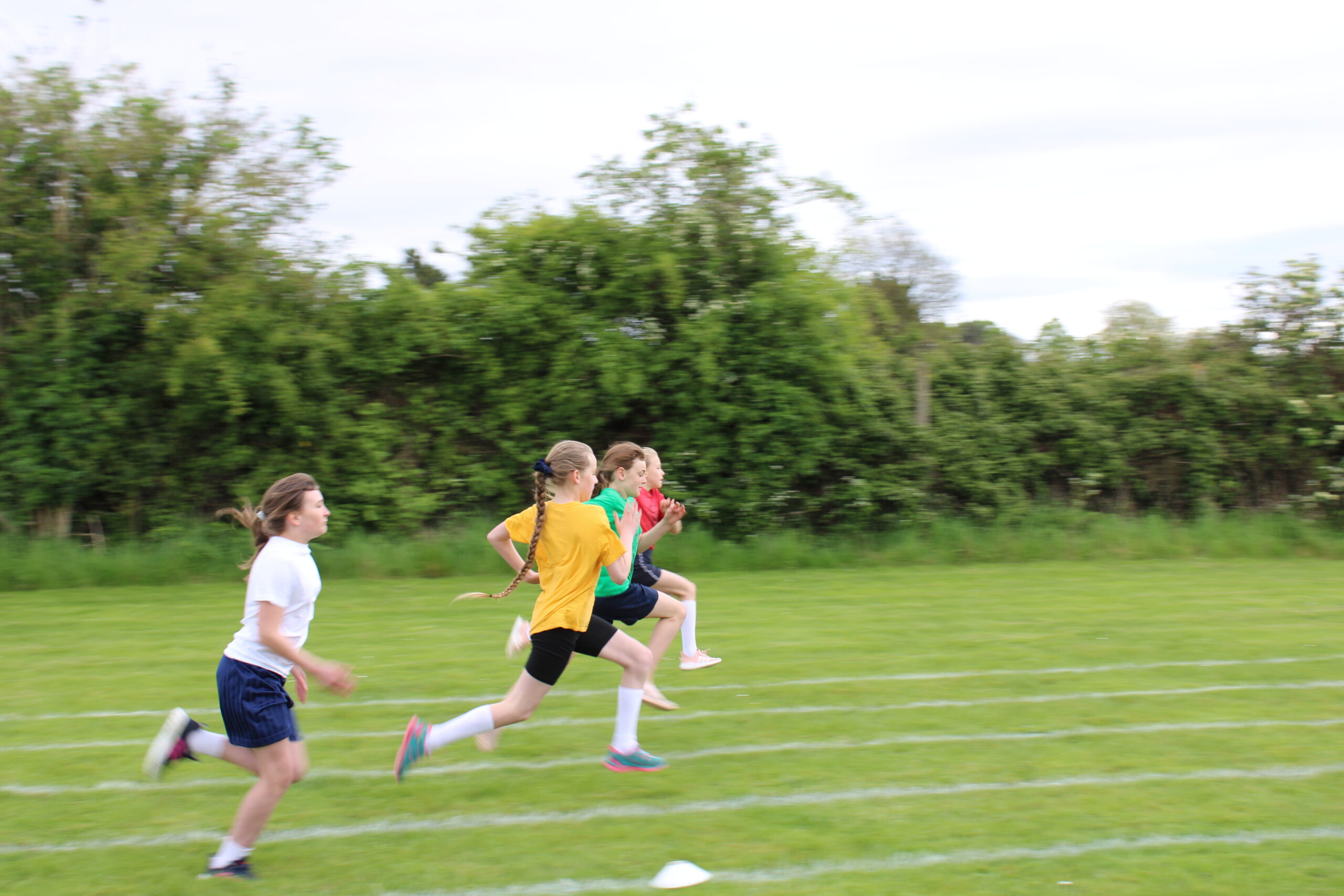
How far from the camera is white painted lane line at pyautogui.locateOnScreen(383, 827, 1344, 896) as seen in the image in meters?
3.80

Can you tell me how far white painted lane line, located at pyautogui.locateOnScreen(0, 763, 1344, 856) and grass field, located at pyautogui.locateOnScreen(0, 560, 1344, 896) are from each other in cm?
2

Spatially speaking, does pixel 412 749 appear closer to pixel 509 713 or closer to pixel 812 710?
pixel 509 713

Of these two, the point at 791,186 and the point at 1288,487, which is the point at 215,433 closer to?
the point at 791,186

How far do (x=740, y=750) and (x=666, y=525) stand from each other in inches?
59.3

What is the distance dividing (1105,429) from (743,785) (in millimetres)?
11294

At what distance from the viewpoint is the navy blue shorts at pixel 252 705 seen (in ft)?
12.7

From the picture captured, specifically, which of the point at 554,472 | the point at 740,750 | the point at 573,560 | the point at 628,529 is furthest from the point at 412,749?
the point at 740,750

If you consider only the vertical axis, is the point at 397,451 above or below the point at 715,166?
below

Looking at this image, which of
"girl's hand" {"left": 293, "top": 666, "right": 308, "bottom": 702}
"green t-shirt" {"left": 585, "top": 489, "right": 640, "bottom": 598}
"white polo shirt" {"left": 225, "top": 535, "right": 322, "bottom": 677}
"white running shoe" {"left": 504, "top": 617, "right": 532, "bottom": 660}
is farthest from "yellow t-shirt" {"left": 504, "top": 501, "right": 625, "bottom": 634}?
"white polo shirt" {"left": 225, "top": 535, "right": 322, "bottom": 677}

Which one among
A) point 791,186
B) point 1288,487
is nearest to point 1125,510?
point 1288,487

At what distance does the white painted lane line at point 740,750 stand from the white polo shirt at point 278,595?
1.38 meters

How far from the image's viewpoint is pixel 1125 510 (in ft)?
47.6

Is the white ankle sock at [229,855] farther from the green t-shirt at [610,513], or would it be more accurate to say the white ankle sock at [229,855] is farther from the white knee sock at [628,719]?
the green t-shirt at [610,513]

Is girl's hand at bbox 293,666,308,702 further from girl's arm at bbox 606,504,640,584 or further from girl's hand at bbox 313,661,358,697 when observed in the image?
girl's arm at bbox 606,504,640,584
